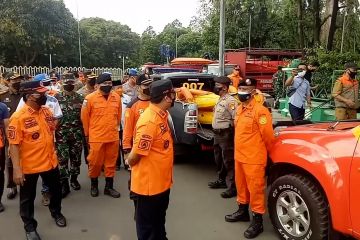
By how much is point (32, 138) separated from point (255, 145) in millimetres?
2258

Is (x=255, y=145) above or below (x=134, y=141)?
below

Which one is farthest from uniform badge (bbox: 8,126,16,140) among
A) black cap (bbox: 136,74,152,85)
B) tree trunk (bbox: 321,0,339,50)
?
tree trunk (bbox: 321,0,339,50)

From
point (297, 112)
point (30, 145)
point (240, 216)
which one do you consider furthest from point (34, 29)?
point (240, 216)

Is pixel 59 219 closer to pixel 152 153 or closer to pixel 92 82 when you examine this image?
pixel 152 153

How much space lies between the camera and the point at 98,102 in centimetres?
555

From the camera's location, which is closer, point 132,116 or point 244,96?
point 244,96

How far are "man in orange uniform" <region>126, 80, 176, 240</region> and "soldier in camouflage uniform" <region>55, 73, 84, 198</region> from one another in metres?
2.54

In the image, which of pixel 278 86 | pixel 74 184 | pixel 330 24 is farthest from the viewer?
pixel 330 24

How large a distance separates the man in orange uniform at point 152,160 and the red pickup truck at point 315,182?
1278 mm

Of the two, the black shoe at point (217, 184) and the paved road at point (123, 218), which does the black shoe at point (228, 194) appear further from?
the black shoe at point (217, 184)

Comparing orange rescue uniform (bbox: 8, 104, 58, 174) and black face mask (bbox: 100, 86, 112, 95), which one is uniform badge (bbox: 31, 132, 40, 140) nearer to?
orange rescue uniform (bbox: 8, 104, 58, 174)

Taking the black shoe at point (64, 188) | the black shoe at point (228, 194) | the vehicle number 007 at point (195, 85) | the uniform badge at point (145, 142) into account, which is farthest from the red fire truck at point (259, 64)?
the uniform badge at point (145, 142)

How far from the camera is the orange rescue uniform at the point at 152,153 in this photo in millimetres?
3139

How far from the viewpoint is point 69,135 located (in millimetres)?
5664
